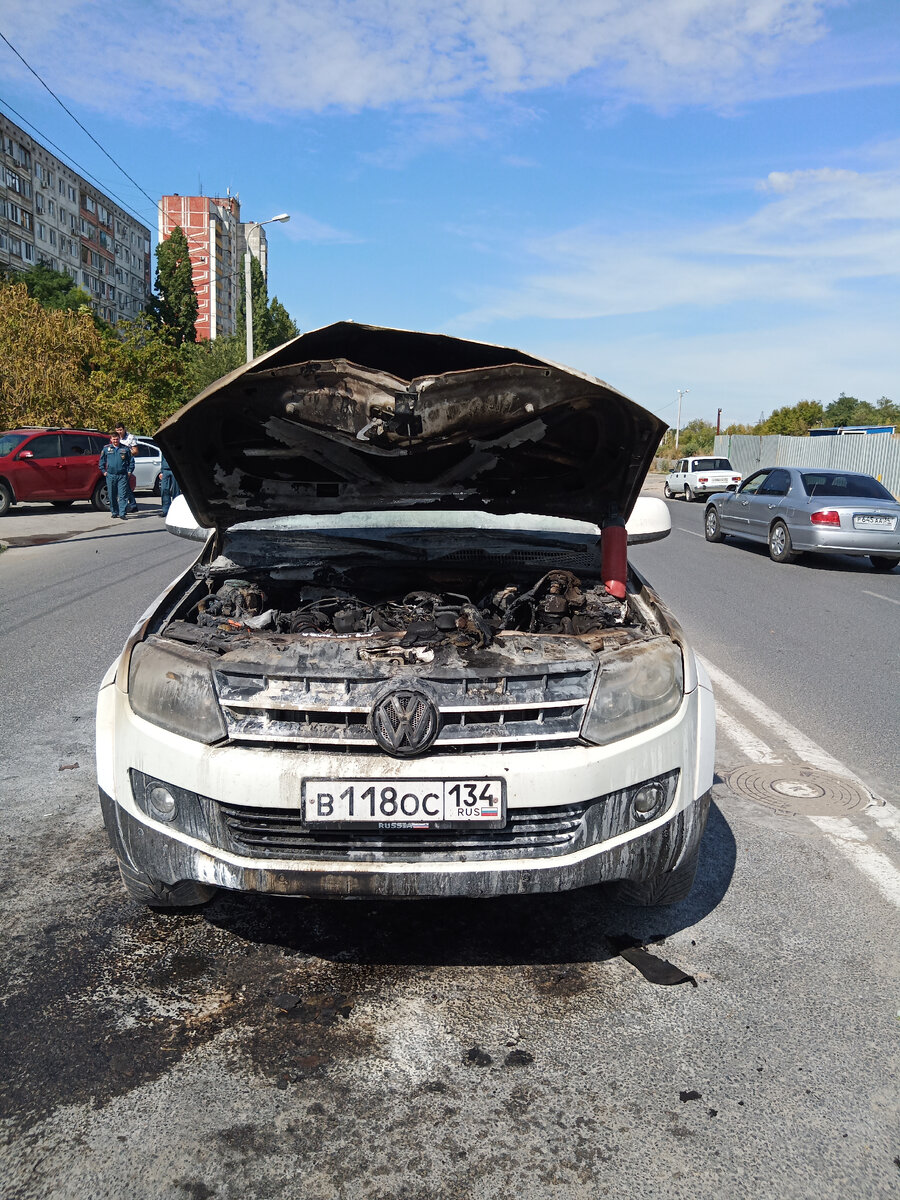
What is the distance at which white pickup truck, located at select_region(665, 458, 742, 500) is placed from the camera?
35.4 metres

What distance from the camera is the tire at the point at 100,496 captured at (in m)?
23.7

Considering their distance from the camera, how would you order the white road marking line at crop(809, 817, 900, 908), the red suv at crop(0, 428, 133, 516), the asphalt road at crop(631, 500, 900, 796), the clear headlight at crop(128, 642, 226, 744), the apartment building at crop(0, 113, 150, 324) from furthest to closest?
the apartment building at crop(0, 113, 150, 324) → the red suv at crop(0, 428, 133, 516) → the asphalt road at crop(631, 500, 900, 796) → the white road marking line at crop(809, 817, 900, 908) → the clear headlight at crop(128, 642, 226, 744)

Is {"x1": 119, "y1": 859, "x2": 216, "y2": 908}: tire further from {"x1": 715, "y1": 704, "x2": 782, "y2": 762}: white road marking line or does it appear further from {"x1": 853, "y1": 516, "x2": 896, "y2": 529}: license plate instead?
{"x1": 853, "y1": 516, "x2": 896, "y2": 529}: license plate

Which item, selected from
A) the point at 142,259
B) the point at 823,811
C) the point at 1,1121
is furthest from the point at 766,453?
the point at 142,259

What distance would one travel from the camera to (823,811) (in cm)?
444

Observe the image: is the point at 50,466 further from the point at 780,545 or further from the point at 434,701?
the point at 434,701

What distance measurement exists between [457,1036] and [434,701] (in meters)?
0.94

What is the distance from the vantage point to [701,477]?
35.5m

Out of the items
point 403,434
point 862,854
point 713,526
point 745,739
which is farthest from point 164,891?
point 713,526

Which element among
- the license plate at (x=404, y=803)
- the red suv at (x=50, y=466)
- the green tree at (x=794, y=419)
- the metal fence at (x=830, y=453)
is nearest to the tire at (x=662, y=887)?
A: the license plate at (x=404, y=803)

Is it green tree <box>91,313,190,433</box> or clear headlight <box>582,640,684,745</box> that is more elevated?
green tree <box>91,313,190,433</box>

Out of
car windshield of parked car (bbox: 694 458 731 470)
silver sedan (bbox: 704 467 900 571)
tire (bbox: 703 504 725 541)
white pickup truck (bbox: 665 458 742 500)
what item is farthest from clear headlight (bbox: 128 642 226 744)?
car windshield of parked car (bbox: 694 458 731 470)

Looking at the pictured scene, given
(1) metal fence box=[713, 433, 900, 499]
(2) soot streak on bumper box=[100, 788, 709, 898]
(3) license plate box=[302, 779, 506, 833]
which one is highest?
(1) metal fence box=[713, 433, 900, 499]

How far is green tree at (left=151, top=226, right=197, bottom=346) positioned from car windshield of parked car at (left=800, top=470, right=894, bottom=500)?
279 feet
